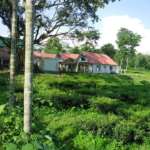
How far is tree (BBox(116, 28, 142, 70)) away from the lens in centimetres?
11100

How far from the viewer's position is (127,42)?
365 feet

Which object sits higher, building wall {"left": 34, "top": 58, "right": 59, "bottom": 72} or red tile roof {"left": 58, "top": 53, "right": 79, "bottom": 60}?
red tile roof {"left": 58, "top": 53, "right": 79, "bottom": 60}

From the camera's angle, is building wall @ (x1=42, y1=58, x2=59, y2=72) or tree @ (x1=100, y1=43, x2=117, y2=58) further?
tree @ (x1=100, y1=43, x2=117, y2=58)

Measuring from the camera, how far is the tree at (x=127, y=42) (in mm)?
111000

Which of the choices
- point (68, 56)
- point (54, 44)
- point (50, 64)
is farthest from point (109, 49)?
point (54, 44)

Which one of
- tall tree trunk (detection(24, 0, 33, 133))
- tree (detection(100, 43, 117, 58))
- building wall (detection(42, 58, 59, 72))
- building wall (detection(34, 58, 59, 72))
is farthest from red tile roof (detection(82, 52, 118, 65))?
tall tree trunk (detection(24, 0, 33, 133))

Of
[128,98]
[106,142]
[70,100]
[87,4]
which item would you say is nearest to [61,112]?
[70,100]

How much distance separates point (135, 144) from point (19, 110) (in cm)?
396

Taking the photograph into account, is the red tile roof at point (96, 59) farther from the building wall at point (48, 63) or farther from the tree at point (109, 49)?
the tree at point (109, 49)

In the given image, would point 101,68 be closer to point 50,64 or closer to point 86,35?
point 50,64

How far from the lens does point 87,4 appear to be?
4244 cm

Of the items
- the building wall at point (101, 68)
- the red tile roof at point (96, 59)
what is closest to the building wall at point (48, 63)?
the red tile roof at point (96, 59)

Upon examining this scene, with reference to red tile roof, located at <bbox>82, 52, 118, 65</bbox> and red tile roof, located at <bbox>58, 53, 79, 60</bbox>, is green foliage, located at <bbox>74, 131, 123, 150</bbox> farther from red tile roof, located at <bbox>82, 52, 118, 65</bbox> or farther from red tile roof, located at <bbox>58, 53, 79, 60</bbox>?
red tile roof, located at <bbox>82, 52, 118, 65</bbox>

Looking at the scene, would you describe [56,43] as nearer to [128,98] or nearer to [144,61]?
[128,98]
